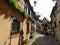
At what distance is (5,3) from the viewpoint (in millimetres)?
8977

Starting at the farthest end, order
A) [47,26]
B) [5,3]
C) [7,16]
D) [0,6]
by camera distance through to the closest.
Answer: [47,26] → [7,16] → [5,3] → [0,6]

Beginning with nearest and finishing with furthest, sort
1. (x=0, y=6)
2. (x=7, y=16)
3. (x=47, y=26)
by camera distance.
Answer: (x=0, y=6)
(x=7, y=16)
(x=47, y=26)

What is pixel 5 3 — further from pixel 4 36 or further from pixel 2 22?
pixel 4 36

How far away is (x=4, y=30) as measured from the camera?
9.02 metres

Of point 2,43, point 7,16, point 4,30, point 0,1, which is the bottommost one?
point 2,43

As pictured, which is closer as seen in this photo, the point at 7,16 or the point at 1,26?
the point at 1,26

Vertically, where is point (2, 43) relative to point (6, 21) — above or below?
below

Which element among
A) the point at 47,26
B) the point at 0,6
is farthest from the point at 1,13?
the point at 47,26

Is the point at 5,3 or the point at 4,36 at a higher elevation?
the point at 5,3

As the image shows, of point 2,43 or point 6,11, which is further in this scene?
point 6,11

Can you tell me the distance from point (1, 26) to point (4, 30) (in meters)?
0.56


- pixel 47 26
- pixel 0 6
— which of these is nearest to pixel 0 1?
pixel 0 6

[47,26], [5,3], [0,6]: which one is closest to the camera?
[0,6]

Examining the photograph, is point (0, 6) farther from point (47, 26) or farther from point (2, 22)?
point (47, 26)
